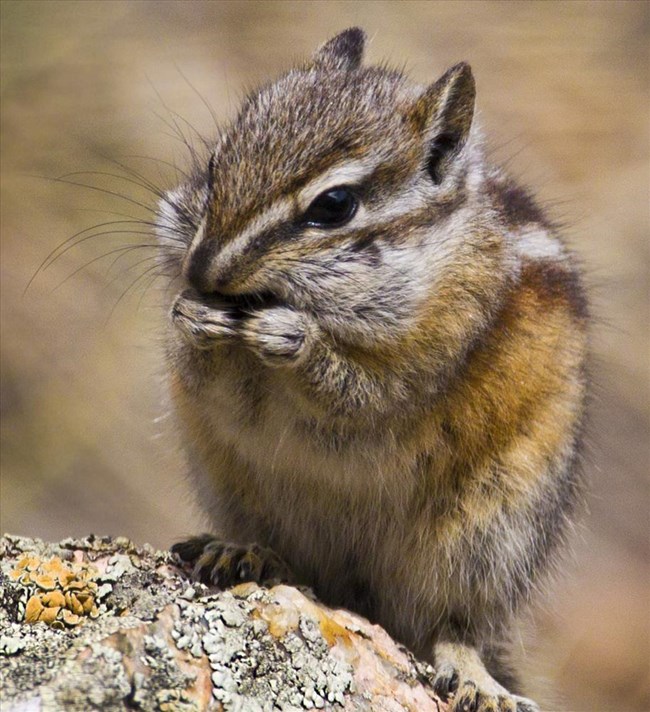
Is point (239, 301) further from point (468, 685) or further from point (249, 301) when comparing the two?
point (468, 685)

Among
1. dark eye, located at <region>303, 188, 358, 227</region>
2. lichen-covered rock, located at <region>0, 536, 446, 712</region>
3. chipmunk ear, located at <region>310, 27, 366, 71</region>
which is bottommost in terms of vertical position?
lichen-covered rock, located at <region>0, 536, 446, 712</region>

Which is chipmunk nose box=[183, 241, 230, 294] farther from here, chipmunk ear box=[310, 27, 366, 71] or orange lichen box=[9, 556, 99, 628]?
chipmunk ear box=[310, 27, 366, 71]

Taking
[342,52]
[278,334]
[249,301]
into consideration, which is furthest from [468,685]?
[342,52]

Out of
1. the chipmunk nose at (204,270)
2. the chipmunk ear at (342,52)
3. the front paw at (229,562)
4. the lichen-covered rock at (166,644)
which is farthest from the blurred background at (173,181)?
the chipmunk nose at (204,270)

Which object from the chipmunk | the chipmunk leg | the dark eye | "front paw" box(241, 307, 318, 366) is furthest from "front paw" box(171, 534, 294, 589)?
the dark eye

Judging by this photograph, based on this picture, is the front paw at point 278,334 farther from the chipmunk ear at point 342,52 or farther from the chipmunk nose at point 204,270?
the chipmunk ear at point 342,52

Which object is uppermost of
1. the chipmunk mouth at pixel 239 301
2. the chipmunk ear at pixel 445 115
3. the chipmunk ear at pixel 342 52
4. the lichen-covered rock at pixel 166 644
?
the chipmunk ear at pixel 342 52

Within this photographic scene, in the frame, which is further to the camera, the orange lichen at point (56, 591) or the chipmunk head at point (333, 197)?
the chipmunk head at point (333, 197)
